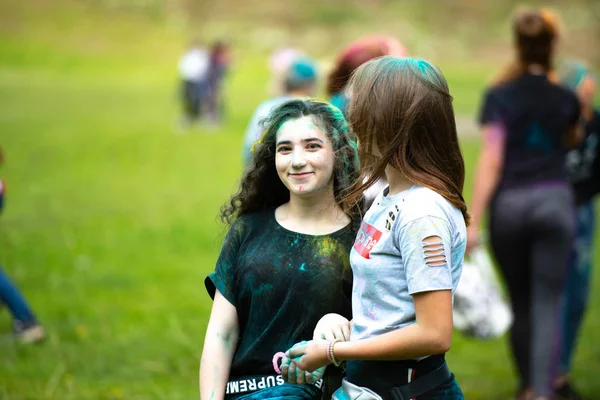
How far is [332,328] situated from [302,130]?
666 mm

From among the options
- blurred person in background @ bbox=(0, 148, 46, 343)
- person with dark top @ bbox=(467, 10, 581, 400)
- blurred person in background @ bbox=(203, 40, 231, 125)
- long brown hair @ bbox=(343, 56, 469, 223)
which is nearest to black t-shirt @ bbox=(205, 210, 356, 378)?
long brown hair @ bbox=(343, 56, 469, 223)

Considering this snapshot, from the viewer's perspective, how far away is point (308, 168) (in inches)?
107

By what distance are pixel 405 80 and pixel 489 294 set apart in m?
2.22

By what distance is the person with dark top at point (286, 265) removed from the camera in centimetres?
270

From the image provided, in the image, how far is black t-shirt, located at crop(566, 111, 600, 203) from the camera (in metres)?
5.53

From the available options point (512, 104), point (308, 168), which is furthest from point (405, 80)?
point (512, 104)

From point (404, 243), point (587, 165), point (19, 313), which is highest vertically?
point (587, 165)

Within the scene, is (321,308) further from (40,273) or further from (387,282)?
(40,273)

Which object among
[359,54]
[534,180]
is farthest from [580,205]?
[359,54]

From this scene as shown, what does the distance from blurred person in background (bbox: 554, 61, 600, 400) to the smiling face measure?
3.06 metres

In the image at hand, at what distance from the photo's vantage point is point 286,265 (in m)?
2.71

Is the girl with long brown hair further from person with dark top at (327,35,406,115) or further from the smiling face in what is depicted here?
person with dark top at (327,35,406,115)

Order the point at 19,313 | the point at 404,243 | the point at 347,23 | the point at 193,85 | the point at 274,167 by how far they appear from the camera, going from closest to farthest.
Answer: the point at 404,243 → the point at 274,167 → the point at 19,313 → the point at 193,85 → the point at 347,23

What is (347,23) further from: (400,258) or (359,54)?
(400,258)
